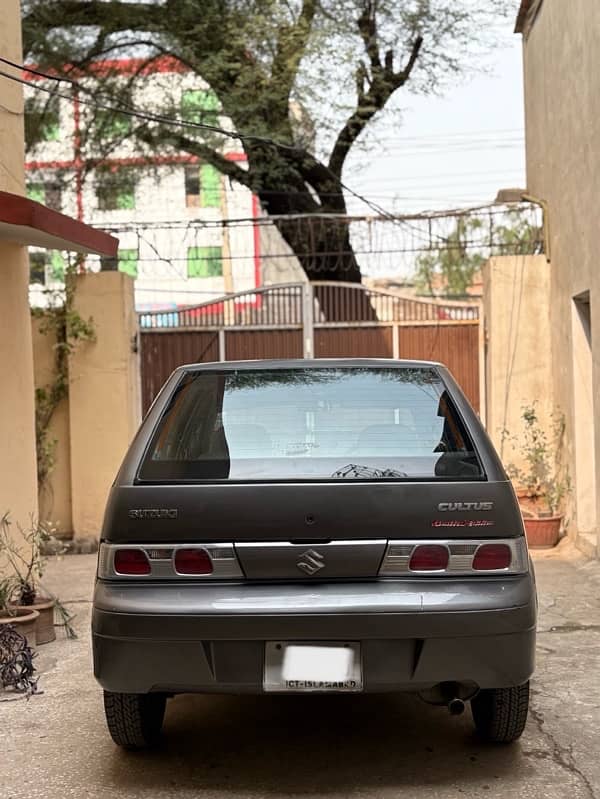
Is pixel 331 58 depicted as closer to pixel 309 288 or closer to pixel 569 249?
pixel 309 288

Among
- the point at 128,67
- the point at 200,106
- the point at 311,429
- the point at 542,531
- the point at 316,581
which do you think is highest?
the point at 128,67

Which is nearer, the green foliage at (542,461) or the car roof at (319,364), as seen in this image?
the car roof at (319,364)

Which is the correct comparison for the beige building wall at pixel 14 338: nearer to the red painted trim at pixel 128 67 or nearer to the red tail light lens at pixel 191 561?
the red tail light lens at pixel 191 561

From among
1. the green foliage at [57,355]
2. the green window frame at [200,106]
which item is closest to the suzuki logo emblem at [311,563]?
the green foliage at [57,355]

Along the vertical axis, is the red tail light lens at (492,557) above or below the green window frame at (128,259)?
below

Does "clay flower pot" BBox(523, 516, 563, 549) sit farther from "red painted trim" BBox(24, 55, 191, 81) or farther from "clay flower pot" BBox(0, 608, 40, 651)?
"red painted trim" BBox(24, 55, 191, 81)

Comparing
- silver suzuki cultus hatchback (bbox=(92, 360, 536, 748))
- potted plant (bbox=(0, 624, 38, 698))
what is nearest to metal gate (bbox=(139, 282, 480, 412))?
potted plant (bbox=(0, 624, 38, 698))

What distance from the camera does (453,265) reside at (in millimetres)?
26516

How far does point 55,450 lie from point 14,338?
3588mm

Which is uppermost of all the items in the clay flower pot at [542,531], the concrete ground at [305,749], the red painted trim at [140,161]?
the red painted trim at [140,161]

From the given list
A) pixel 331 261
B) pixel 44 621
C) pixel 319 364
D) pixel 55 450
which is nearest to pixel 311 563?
pixel 319 364

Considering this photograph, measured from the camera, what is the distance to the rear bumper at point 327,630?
344cm

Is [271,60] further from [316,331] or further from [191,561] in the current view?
[191,561]

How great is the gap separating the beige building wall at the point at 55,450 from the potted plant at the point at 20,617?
4.17m
